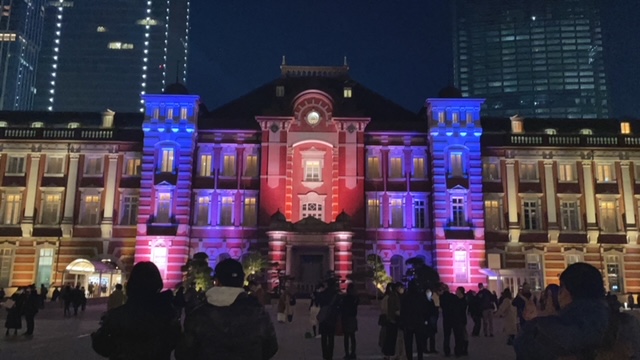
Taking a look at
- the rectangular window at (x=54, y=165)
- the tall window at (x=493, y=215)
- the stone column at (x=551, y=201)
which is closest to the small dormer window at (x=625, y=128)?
the stone column at (x=551, y=201)

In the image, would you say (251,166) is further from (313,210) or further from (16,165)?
(16,165)

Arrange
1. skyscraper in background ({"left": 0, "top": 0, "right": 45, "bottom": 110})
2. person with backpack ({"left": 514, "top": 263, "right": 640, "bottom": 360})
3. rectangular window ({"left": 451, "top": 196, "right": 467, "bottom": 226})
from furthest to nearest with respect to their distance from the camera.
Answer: skyscraper in background ({"left": 0, "top": 0, "right": 45, "bottom": 110}), rectangular window ({"left": 451, "top": 196, "right": 467, "bottom": 226}), person with backpack ({"left": 514, "top": 263, "right": 640, "bottom": 360})

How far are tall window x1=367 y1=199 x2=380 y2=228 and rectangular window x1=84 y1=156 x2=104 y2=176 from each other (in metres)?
18.1

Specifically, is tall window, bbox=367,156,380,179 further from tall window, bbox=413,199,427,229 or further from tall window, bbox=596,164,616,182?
tall window, bbox=596,164,616,182

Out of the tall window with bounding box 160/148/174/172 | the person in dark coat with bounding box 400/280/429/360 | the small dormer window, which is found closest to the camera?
the person in dark coat with bounding box 400/280/429/360

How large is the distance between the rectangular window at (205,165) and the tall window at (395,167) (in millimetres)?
12106

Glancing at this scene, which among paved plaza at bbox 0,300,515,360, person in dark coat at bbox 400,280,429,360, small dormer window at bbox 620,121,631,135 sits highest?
small dormer window at bbox 620,121,631,135

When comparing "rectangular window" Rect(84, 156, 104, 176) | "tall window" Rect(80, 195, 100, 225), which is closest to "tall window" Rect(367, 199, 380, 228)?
"tall window" Rect(80, 195, 100, 225)

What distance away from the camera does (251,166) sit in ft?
133

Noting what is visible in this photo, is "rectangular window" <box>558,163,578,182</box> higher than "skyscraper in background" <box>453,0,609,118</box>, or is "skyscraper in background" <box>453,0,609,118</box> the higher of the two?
"skyscraper in background" <box>453,0,609,118</box>

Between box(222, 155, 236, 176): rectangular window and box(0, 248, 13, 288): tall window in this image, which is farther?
box(222, 155, 236, 176): rectangular window

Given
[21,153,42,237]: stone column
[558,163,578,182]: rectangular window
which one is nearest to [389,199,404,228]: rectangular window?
[558,163,578,182]: rectangular window

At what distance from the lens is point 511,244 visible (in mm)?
39781

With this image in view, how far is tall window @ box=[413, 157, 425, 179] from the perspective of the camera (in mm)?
40375
